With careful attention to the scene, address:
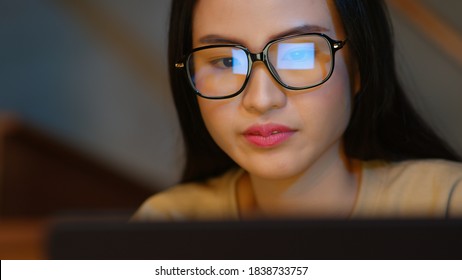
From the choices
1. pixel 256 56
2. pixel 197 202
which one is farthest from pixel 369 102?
pixel 197 202

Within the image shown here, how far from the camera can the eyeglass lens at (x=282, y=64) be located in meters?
0.68

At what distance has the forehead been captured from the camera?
2.23 ft

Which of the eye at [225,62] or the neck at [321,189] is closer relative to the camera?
the eye at [225,62]

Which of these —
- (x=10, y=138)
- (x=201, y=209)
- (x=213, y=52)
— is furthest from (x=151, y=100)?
(x=213, y=52)

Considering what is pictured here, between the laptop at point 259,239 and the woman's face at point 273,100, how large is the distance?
177 mm

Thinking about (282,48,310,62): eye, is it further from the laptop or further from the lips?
the laptop

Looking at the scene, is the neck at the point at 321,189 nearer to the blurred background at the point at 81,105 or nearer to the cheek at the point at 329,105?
the cheek at the point at 329,105

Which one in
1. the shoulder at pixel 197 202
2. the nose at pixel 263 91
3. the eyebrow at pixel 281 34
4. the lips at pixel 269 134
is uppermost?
the eyebrow at pixel 281 34

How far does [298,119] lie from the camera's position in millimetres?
705

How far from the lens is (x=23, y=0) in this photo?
2143mm

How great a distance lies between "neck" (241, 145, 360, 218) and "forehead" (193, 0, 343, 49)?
0.59 feet

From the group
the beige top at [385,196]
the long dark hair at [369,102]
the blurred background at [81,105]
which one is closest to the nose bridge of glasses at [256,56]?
the long dark hair at [369,102]

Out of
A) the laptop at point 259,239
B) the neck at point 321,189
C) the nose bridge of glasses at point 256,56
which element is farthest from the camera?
the neck at point 321,189
